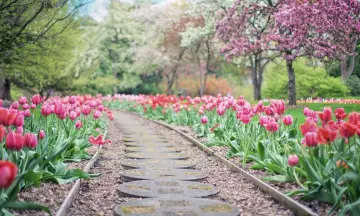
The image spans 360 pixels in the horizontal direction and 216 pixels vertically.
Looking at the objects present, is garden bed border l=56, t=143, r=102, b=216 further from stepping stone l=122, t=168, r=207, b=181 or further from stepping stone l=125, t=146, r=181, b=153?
stepping stone l=125, t=146, r=181, b=153

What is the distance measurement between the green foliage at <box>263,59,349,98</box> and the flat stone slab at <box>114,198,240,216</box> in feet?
44.6

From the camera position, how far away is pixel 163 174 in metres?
6.82

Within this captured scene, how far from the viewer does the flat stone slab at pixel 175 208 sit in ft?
15.0

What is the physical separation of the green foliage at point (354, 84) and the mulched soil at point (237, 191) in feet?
30.4

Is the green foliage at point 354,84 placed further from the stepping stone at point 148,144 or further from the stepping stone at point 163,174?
the stepping stone at point 163,174

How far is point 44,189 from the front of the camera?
5031 mm

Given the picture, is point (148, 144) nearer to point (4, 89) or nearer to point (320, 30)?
point (320, 30)

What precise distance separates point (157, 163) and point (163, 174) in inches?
46.7

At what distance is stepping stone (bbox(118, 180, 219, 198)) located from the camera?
17.9 ft

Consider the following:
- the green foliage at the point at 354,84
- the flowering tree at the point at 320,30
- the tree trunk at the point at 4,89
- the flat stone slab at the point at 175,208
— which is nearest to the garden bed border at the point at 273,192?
the flat stone slab at the point at 175,208

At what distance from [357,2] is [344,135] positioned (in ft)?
34.9

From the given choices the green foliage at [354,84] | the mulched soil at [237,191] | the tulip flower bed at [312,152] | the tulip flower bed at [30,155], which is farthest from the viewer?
the green foliage at [354,84]

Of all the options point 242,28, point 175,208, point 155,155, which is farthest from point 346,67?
point 175,208

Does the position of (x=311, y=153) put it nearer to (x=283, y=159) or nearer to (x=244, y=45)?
(x=283, y=159)
